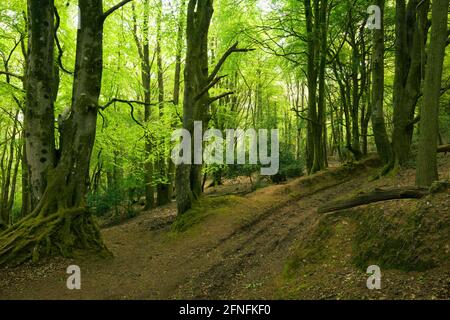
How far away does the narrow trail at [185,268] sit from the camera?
22.2 ft

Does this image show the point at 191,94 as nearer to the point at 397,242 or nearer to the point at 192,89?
the point at 192,89

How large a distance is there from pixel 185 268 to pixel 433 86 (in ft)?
21.1

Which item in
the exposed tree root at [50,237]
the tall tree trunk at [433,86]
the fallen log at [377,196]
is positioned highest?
the tall tree trunk at [433,86]

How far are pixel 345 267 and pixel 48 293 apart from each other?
17.9ft

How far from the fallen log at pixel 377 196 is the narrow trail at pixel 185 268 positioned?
1.32 meters

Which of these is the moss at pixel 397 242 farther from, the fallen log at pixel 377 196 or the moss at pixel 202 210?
the moss at pixel 202 210

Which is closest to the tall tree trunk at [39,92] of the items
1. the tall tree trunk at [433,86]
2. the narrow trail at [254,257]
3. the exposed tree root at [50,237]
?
the exposed tree root at [50,237]

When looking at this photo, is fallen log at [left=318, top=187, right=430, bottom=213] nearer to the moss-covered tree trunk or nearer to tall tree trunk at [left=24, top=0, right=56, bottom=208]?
the moss-covered tree trunk

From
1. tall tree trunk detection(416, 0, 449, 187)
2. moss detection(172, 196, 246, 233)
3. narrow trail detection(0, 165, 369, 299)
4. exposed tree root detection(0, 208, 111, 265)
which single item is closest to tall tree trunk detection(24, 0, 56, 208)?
exposed tree root detection(0, 208, 111, 265)

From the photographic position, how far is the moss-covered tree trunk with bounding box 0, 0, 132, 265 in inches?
324

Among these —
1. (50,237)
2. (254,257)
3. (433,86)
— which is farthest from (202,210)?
(433,86)

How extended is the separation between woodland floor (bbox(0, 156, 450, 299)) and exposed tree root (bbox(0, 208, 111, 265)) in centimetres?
31

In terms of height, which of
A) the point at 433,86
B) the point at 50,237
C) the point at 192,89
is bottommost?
the point at 50,237

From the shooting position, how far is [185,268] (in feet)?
27.3
